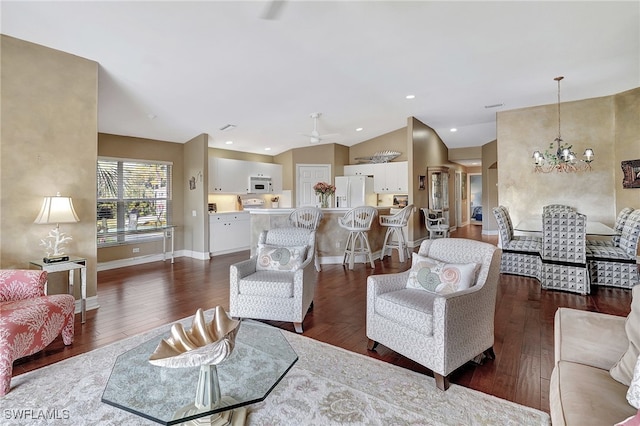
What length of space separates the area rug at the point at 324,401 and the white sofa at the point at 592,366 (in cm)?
49

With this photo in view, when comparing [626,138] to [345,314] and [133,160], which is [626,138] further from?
[133,160]

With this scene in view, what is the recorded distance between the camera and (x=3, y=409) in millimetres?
1875

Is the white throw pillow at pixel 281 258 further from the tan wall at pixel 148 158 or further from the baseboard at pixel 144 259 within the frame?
the tan wall at pixel 148 158

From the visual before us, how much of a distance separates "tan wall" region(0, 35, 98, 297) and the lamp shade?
0.68 ft

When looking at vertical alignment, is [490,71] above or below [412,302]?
above

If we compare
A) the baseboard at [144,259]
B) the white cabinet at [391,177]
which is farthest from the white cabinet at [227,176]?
the white cabinet at [391,177]

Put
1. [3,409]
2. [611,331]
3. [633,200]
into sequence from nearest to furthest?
[611,331] < [3,409] < [633,200]

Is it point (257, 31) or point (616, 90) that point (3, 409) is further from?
point (616, 90)

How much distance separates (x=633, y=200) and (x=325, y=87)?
5641 millimetres

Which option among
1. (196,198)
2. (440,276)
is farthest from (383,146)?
(440,276)

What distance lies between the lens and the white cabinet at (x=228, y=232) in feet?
22.3

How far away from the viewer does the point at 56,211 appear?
10.4 feet

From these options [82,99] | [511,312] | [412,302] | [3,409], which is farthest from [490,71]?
[3,409]

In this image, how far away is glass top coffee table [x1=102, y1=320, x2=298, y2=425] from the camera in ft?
4.54
